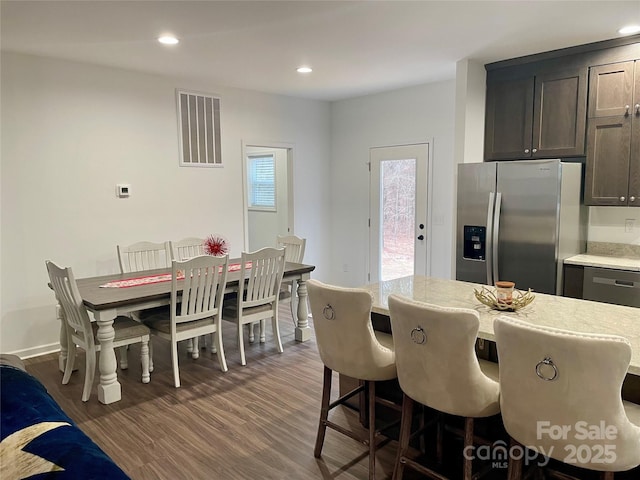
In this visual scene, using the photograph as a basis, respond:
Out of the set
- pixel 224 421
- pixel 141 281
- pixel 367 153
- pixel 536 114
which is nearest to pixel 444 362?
pixel 224 421

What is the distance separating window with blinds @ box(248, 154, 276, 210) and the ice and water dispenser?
3.34 m

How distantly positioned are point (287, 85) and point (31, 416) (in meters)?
4.51

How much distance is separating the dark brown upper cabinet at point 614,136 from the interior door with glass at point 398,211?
1.93 m

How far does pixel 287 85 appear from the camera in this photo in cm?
540

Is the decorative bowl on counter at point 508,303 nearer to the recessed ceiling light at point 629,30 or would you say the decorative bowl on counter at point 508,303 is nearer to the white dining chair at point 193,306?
the white dining chair at point 193,306

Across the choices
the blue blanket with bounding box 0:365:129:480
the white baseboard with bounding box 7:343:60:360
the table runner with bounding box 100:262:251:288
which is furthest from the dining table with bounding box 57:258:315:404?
the blue blanket with bounding box 0:365:129:480

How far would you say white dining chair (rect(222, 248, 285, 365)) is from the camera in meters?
3.94

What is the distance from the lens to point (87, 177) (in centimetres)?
447

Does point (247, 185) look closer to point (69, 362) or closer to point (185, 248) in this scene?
point (185, 248)

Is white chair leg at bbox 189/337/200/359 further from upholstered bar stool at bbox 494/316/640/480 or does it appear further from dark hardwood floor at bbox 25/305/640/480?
upholstered bar stool at bbox 494/316/640/480

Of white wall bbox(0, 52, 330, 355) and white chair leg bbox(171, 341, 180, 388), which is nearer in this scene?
white chair leg bbox(171, 341, 180, 388)

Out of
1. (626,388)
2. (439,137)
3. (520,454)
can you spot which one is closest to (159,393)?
(520,454)

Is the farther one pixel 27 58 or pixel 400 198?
pixel 400 198

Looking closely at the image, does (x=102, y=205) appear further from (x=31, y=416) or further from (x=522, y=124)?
(x=522, y=124)
